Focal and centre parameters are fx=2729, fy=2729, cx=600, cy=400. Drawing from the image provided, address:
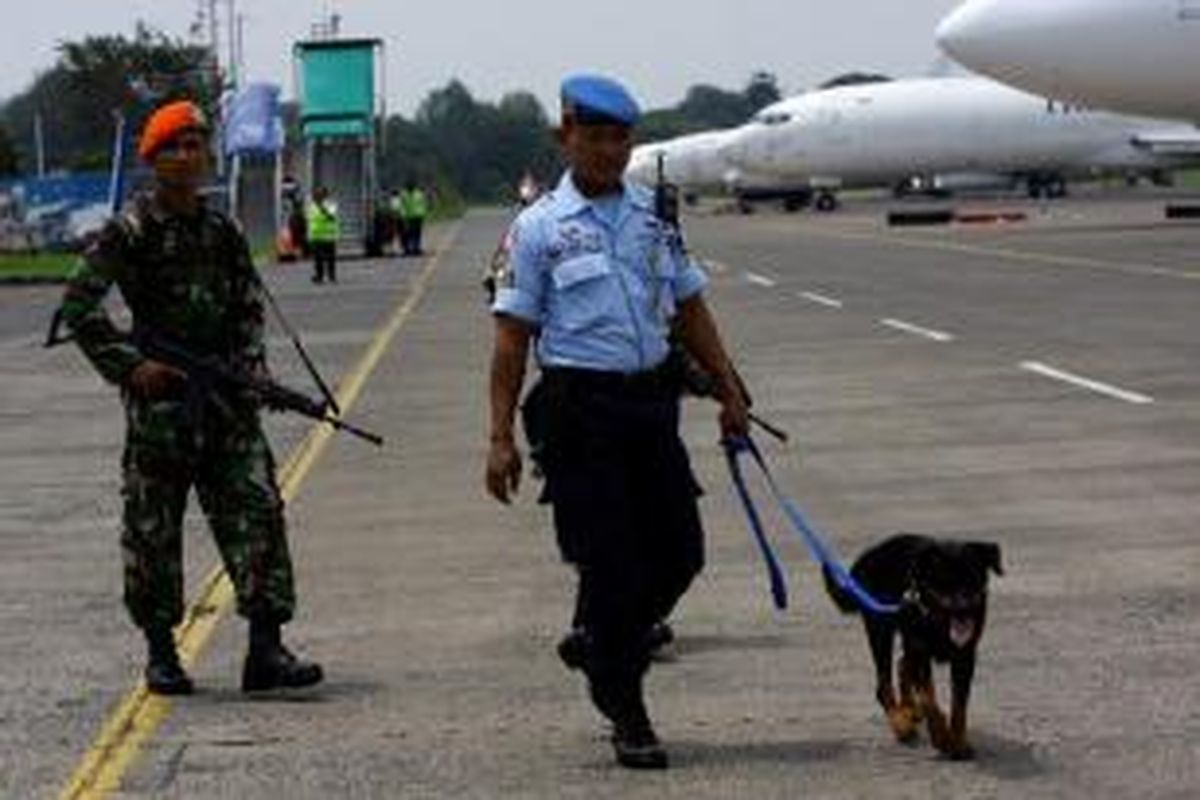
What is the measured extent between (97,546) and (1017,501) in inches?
164

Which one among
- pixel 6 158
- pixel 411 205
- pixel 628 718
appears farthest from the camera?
pixel 6 158

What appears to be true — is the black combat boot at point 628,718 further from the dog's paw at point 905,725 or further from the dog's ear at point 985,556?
the dog's ear at point 985,556

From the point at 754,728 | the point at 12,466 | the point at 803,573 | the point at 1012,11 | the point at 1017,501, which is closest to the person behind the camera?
the point at 754,728

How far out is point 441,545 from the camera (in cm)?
1177

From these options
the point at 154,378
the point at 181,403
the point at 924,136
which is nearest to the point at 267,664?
the point at 181,403

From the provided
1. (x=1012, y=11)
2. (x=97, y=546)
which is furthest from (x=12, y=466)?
(x=1012, y=11)

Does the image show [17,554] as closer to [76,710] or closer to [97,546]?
[97,546]

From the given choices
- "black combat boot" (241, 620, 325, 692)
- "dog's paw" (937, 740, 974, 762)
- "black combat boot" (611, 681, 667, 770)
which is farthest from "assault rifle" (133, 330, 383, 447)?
"dog's paw" (937, 740, 974, 762)

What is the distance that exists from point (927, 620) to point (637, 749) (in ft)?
2.70

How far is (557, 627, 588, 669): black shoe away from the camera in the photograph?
289 inches

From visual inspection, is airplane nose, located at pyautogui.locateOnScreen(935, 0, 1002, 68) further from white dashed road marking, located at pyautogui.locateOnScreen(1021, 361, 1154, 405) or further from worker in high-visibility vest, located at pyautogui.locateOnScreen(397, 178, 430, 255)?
white dashed road marking, located at pyautogui.locateOnScreen(1021, 361, 1154, 405)

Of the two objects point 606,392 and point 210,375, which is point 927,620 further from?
point 210,375

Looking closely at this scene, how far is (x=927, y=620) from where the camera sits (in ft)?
22.5

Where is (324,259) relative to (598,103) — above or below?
below
